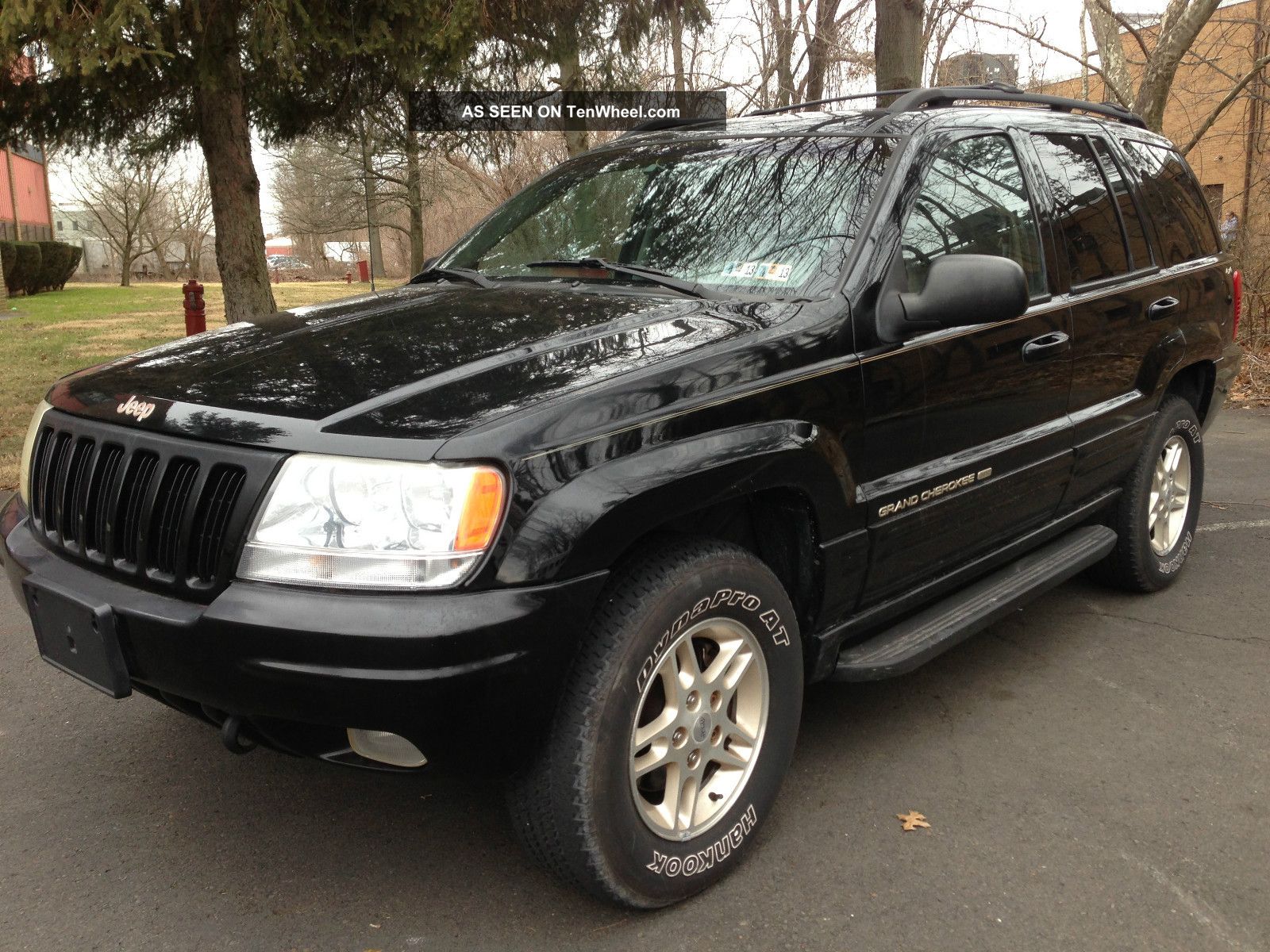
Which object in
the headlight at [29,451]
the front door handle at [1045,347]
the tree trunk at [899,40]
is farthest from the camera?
the tree trunk at [899,40]

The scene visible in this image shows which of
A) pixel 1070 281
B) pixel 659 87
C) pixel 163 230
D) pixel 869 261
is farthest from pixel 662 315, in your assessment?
pixel 163 230

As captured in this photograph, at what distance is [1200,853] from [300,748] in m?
2.30

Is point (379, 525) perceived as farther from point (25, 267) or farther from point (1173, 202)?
point (25, 267)

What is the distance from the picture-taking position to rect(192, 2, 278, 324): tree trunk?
909cm

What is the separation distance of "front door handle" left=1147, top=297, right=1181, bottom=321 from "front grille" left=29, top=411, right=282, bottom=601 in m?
3.54

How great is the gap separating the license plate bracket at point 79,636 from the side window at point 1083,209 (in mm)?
3281

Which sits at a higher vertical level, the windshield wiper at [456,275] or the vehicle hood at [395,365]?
the windshield wiper at [456,275]

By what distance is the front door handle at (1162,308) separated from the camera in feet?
14.6

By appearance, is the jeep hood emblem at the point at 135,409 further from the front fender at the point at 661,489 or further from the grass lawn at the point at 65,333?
the grass lawn at the point at 65,333

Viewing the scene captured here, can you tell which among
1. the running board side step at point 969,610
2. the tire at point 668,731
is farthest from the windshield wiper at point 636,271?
the running board side step at point 969,610

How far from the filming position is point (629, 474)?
8.09 feet

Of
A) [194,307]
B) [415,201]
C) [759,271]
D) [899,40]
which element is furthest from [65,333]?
[759,271]

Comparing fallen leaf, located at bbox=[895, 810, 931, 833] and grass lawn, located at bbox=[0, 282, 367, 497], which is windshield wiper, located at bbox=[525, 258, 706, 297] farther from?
grass lawn, located at bbox=[0, 282, 367, 497]

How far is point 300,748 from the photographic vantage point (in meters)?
2.46
